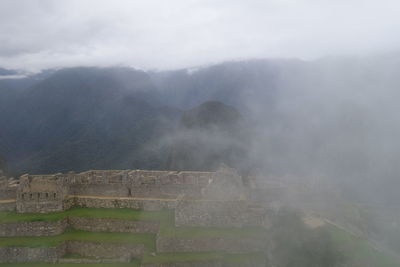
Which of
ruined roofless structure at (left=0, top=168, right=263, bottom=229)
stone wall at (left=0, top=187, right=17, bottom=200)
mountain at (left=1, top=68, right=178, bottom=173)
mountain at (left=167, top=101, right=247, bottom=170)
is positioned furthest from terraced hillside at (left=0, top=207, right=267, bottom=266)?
mountain at (left=1, top=68, right=178, bottom=173)

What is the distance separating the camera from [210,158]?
1597 inches

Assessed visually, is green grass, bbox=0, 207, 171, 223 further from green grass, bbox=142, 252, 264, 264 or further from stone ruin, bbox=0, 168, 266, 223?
green grass, bbox=142, 252, 264, 264

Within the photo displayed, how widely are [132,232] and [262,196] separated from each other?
8.04 meters

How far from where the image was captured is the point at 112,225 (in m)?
19.5

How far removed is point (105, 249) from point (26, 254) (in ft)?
13.2

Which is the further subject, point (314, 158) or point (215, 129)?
point (215, 129)

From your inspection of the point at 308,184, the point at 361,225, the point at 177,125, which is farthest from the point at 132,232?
the point at 177,125

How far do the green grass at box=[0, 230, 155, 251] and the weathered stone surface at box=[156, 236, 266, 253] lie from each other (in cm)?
156

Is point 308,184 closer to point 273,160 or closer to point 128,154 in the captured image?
point 273,160

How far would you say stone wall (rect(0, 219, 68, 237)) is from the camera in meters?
19.1

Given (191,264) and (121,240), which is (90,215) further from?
(191,264)

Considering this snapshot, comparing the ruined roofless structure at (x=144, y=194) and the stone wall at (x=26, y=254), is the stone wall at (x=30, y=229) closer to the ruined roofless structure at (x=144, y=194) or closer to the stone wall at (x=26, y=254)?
the stone wall at (x=26, y=254)

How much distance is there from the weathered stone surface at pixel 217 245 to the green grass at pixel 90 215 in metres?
2.55

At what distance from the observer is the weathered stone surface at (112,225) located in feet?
62.8
